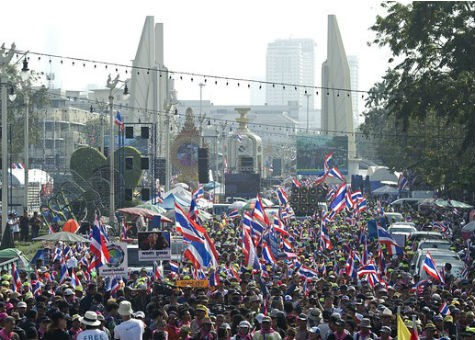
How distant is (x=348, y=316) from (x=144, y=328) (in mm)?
2509

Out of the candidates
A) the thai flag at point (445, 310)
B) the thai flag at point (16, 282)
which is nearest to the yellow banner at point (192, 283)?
the thai flag at point (16, 282)

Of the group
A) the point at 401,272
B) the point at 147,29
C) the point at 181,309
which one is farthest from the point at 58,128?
the point at 181,309

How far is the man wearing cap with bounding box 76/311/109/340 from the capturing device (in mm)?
12750

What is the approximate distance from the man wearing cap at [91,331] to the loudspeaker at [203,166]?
56.3 metres

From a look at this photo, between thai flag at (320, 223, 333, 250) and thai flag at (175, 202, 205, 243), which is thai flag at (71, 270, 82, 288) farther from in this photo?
thai flag at (320, 223, 333, 250)

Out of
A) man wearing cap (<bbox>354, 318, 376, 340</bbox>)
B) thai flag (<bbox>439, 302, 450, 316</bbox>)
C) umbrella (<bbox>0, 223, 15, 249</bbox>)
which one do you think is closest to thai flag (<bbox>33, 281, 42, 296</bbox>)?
thai flag (<bbox>439, 302, 450, 316</bbox>)

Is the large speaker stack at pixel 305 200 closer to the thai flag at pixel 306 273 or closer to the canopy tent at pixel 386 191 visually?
the canopy tent at pixel 386 191

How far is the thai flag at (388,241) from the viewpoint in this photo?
89.6 feet

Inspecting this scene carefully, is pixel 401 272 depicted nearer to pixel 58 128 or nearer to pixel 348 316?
pixel 348 316

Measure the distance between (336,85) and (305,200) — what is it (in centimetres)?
7719

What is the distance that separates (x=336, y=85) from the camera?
448 ft

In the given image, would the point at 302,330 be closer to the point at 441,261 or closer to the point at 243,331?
the point at 243,331

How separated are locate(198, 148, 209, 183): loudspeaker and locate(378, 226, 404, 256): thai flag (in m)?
40.8

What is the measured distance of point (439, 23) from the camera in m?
36.2
